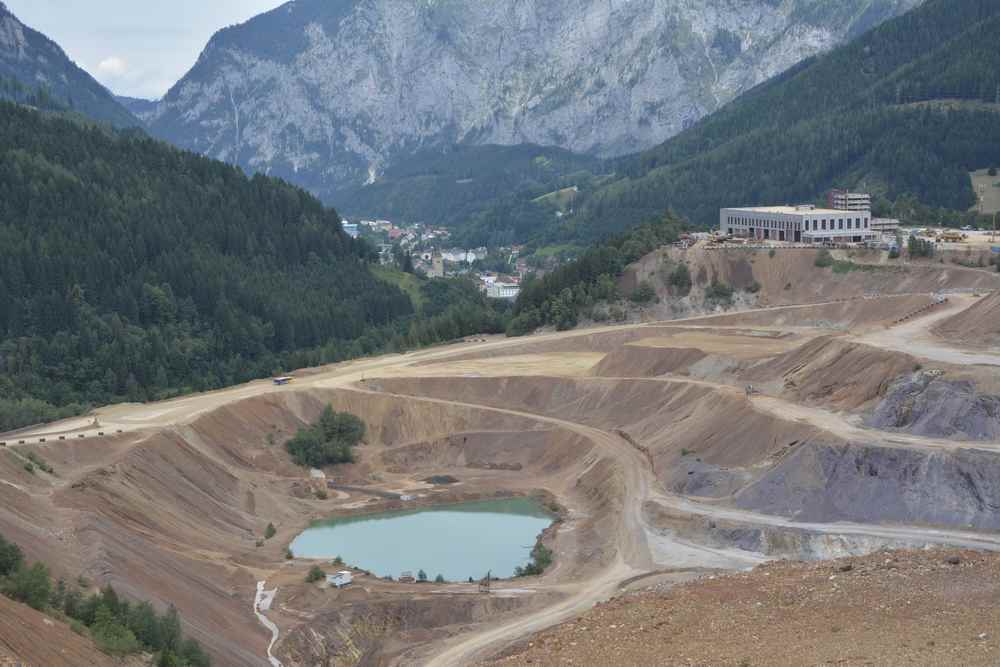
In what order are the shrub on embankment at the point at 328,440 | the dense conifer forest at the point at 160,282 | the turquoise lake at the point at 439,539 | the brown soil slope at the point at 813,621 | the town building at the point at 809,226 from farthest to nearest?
the town building at the point at 809,226
the dense conifer forest at the point at 160,282
the shrub on embankment at the point at 328,440
the turquoise lake at the point at 439,539
the brown soil slope at the point at 813,621

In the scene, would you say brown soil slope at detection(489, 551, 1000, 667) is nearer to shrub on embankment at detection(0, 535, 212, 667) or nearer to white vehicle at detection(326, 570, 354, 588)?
shrub on embankment at detection(0, 535, 212, 667)

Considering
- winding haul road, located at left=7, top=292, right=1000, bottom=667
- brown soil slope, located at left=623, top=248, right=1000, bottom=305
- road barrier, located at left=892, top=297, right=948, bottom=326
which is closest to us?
winding haul road, located at left=7, top=292, right=1000, bottom=667

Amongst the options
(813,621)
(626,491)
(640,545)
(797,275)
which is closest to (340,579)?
(640,545)

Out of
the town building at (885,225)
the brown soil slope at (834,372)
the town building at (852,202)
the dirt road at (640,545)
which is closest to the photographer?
the dirt road at (640,545)

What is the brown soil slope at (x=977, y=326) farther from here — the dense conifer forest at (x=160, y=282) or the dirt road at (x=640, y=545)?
the dense conifer forest at (x=160, y=282)

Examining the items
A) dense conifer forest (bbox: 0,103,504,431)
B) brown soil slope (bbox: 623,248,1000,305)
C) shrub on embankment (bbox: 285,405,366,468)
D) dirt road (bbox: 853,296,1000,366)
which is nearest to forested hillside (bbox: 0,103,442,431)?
dense conifer forest (bbox: 0,103,504,431)

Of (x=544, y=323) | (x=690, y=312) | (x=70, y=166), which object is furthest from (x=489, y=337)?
(x=70, y=166)

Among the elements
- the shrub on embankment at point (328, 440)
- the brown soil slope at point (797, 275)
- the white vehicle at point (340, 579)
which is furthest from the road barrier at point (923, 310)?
the white vehicle at point (340, 579)
